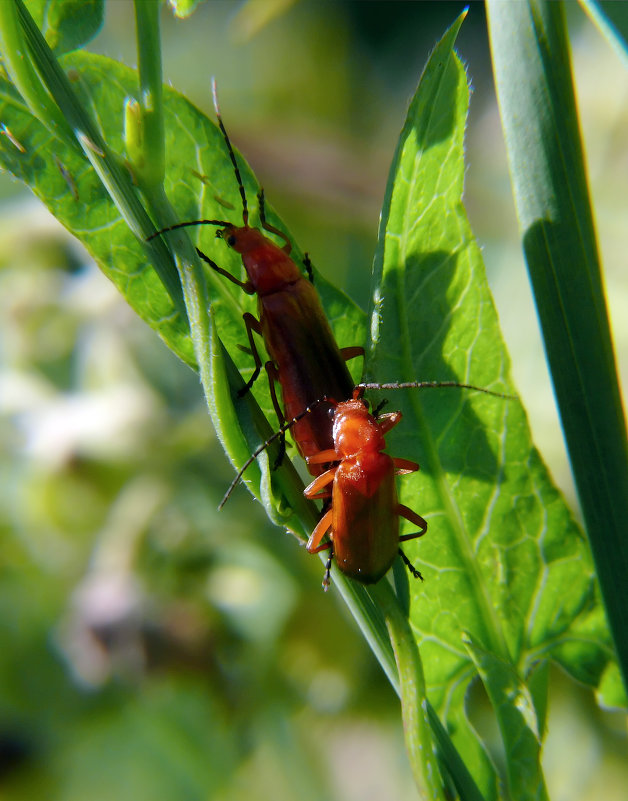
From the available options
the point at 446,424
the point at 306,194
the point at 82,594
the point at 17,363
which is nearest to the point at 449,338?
the point at 446,424

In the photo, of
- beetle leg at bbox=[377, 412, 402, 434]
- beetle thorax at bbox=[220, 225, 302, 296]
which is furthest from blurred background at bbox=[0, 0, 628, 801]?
beetle leg at bbox=[377, 412, 402, 434]

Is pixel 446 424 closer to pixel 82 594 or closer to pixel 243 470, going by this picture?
pixel 243 470

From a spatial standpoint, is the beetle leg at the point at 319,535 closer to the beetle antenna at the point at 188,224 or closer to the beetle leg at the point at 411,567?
the beetle leg at the point at 411,567

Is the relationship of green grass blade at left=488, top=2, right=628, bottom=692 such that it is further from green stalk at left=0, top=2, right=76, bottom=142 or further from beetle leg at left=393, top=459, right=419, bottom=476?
green stalk at left=0, top=2, right=76, bottom=142

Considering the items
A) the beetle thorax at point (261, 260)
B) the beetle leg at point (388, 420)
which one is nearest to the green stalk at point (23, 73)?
the beetle thorax at point (261, 260)

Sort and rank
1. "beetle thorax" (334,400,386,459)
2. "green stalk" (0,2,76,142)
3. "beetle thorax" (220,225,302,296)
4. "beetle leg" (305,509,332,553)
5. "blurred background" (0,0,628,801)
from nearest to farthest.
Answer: "green stalk" (0,2,76,142) → "beetle leg" (305,509,332,553) → "beetle thorax" (220,225,302,296) → "beetle thorax" (334,400,386,459) → "blurred background" (0,0,628,801)

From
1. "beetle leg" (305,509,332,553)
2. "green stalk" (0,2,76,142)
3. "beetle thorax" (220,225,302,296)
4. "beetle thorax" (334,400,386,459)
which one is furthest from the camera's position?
"beetle thorax" (334,400,386,459)

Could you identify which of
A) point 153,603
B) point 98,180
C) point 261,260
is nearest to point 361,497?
point 261,260
